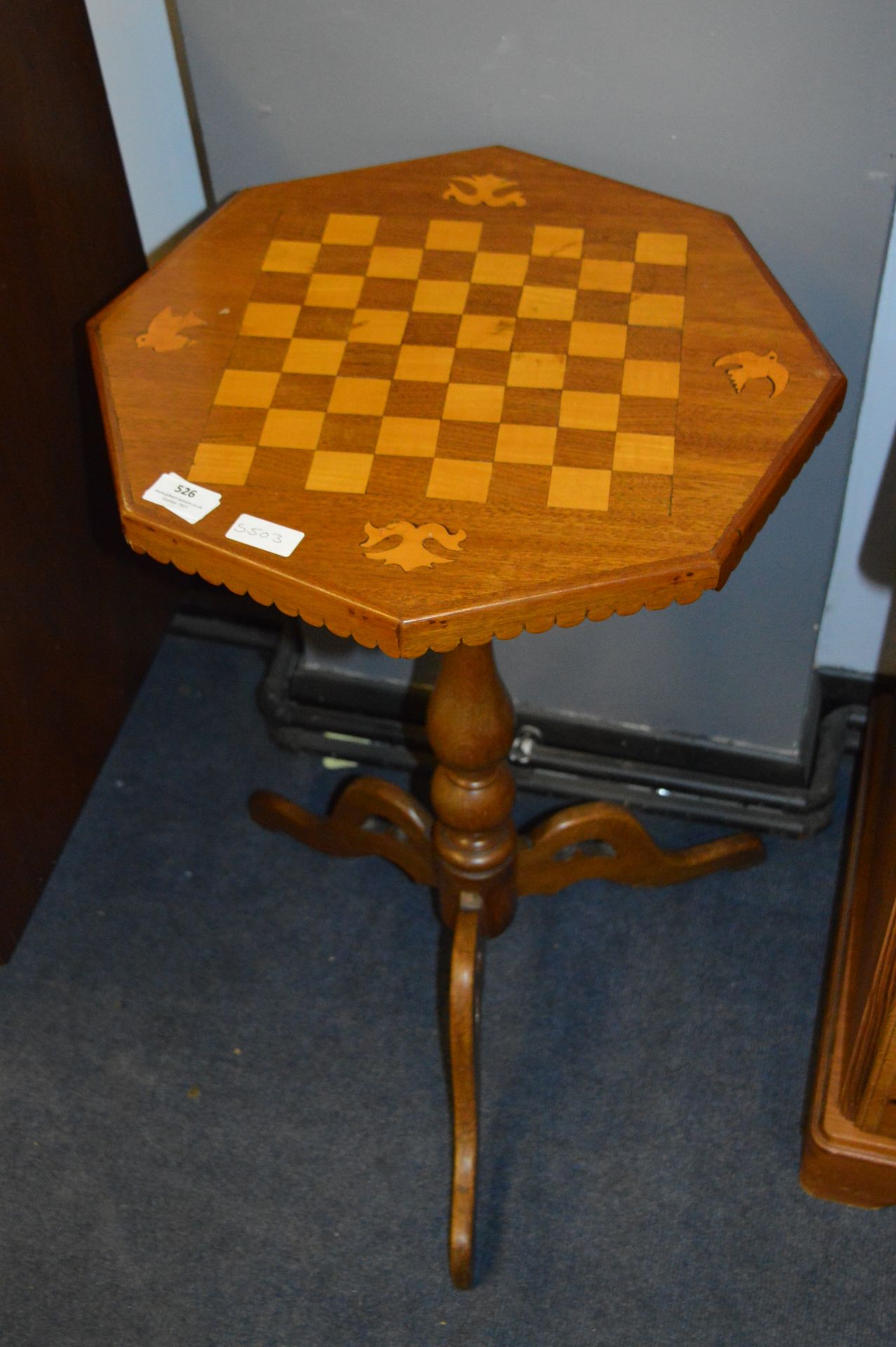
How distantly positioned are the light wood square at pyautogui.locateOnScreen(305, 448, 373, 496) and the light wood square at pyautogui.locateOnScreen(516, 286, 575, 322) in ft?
0.97

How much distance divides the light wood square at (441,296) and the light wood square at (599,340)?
14cm

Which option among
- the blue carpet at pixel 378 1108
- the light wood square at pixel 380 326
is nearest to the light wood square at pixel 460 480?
the light wood square at pixel 380 326

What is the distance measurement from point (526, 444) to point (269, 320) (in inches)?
14.2

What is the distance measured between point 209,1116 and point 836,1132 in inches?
34.6

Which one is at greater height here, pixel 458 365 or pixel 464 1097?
pixel 458 365

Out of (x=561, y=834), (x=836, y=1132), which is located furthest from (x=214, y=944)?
(x=836, y=1132)

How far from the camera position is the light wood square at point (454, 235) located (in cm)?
160

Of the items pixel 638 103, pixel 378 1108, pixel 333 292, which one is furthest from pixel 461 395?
pixel 378 1108

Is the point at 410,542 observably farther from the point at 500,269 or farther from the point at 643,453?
the point at 500,269

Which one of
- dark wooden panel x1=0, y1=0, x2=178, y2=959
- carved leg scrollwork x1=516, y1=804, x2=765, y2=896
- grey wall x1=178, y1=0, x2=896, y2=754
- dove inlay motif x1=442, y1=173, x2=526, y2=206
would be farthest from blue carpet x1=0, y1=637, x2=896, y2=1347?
dove inlay motif x1=442, y1=173, x2=526, y2=206

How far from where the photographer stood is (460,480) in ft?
4.42

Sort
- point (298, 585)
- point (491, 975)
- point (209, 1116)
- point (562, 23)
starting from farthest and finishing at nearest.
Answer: point (491, 975)
point (209, 1116)
point (562, 23)
point (298, 585)

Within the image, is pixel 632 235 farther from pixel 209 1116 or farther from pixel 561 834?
pixel 209 1116

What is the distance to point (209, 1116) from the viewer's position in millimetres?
1946
